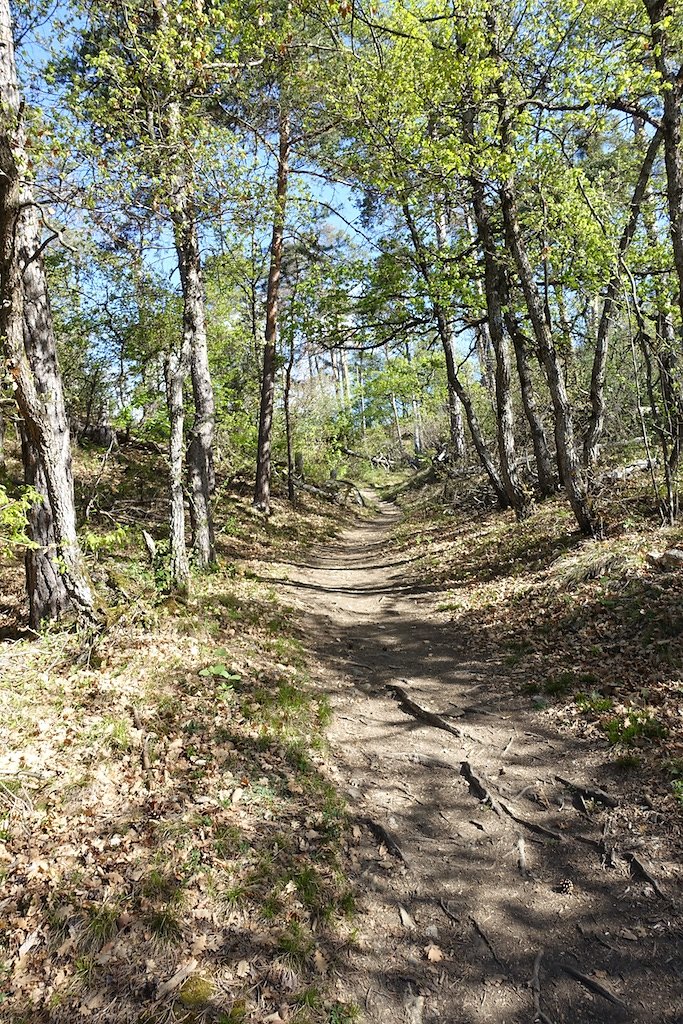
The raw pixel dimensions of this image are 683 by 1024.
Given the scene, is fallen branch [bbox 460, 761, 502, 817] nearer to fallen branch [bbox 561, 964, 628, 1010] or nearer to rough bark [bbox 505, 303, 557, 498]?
fallen branch [bbox 561, 964, 628, 1010]

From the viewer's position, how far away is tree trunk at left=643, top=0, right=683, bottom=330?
7.97 meters

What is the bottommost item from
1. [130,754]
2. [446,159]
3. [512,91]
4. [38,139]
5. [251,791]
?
[251,791]

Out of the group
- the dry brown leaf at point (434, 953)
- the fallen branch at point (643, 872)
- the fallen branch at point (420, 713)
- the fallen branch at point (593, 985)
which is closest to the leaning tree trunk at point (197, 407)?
the fallen branch at point (420, 713)

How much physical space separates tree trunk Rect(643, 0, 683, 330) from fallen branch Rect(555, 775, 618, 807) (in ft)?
21.9

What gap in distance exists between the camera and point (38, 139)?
5.96 metres

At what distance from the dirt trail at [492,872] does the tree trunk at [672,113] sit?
6.59 meters

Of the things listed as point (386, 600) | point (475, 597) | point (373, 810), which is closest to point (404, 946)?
point (373, 810)

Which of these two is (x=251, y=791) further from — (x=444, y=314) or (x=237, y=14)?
(x=444, y=314)

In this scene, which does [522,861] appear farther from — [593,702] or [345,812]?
[593,702]

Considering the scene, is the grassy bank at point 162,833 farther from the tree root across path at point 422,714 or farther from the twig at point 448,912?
the tree root across path at point 422,714

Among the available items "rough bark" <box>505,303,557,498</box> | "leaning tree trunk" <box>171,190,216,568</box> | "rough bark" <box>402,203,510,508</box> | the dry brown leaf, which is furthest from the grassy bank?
"rough bark" <box>402,203,510,508</box>

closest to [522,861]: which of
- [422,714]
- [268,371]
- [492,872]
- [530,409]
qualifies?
[492,872]

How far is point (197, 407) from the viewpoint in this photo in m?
10.3

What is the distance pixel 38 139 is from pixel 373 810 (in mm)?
7555
